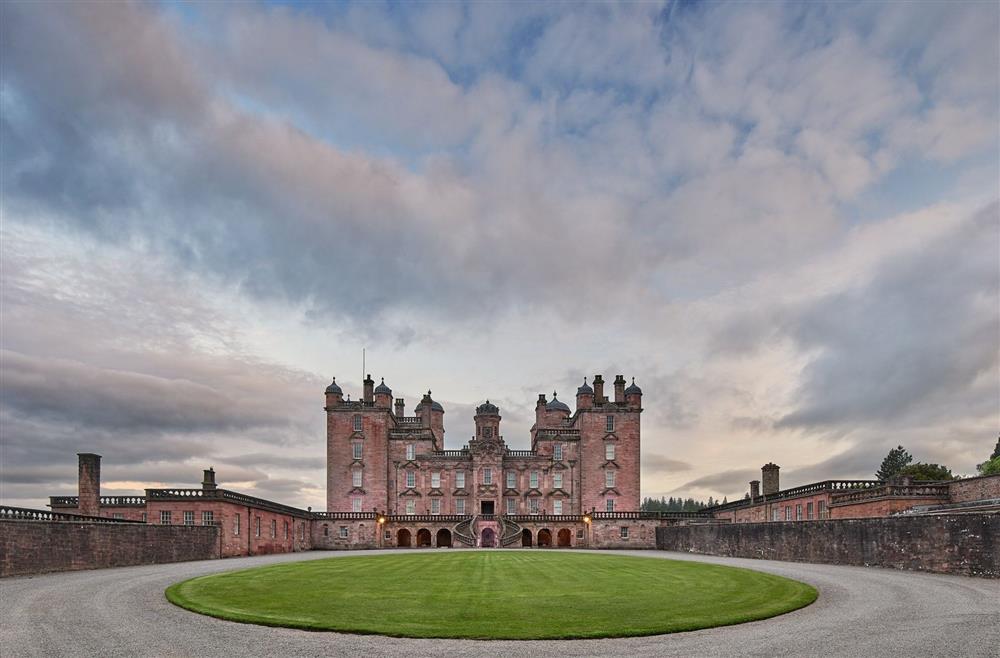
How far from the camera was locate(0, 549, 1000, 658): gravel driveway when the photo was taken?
40.5 ft

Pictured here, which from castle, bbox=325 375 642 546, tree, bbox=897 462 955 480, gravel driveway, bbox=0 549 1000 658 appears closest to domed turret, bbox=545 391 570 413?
castle, bbox=325 375 642 546

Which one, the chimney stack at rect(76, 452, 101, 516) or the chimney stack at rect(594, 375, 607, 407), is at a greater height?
the chimney stack at rect(594, 375, 607, 407)

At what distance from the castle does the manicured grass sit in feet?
165

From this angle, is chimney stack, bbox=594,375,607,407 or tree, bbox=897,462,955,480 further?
chimney stack, bbox=594,375,607,407

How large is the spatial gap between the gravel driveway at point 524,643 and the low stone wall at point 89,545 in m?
7.71

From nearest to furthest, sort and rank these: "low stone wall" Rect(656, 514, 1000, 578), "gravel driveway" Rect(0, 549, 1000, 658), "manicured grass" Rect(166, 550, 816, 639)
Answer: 1. "gravel driveway" Rect(0, 549, 1000, 658)
2. "manicured grass" Rect(166, 550, 816, 639)
3. "low stone wall" Rect(656, 514, 1000, 578)

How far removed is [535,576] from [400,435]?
55.0m

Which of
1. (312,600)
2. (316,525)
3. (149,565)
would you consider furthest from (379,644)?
(316,525)

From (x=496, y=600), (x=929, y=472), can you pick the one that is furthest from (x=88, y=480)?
(x=929, y=472)

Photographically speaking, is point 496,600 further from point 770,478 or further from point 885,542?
point 770,478

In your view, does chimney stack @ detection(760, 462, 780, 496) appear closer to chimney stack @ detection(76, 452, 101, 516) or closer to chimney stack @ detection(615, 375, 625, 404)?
chimney stack @ detection(615, 375, 625, 404)

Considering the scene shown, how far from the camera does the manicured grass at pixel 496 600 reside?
14.4 metres

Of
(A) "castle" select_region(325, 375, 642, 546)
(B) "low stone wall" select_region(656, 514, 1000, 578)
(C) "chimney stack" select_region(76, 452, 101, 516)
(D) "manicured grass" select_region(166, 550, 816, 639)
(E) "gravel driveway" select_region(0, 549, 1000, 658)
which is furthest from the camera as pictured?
(A) "castle" select_region(325, 375, 642, 546)

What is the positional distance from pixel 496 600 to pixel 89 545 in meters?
21.3
